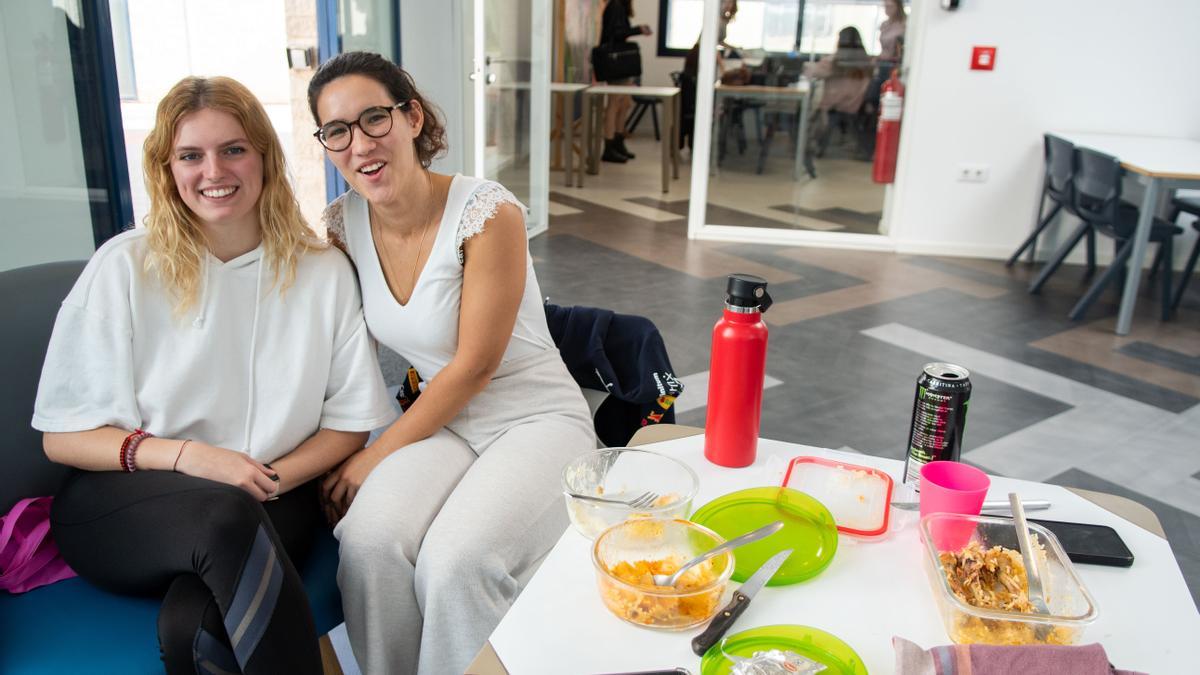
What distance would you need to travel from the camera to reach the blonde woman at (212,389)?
1.23 metres

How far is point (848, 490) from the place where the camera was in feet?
4.03

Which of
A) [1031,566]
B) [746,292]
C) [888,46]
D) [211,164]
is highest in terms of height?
[888,46]

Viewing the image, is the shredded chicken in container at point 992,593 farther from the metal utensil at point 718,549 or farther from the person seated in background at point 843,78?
the person seated in background at point 843,78

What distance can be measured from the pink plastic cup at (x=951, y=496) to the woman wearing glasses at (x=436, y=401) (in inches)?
24.7

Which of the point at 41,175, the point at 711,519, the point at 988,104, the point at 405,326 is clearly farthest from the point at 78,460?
the point at 988,104

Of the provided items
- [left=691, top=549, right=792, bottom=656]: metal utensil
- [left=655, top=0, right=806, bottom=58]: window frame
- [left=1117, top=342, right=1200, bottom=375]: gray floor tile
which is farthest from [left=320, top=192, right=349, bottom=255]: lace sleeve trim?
[left=655, top=0, right=806, bottom=58]: window frame

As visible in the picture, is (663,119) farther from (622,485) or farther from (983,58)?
(622,485)

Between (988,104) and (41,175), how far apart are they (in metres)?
4.66

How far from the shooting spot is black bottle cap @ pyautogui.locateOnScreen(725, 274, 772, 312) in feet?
3.97

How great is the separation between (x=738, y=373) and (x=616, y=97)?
7.17 meters

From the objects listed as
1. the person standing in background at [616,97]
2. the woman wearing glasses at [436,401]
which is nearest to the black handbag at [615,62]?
the person standing in background at [616,97]

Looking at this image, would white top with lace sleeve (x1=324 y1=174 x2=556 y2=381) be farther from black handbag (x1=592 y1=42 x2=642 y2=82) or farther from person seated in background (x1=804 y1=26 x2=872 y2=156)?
black handbag (x1=592 y1=42 x2=642 y2=82)

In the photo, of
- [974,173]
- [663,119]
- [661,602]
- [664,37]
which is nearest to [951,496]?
[661,602]

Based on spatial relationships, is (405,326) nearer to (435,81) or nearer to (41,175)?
(41,175)
